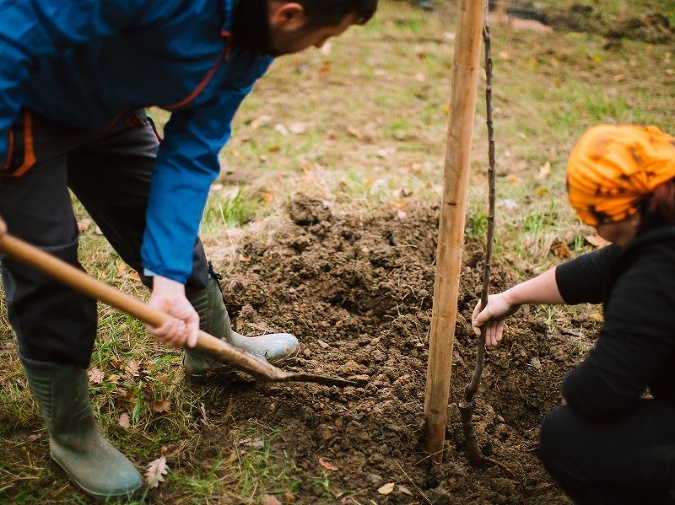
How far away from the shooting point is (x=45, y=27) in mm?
1465

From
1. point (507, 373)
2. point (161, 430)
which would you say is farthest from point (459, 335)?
point (161, 430)

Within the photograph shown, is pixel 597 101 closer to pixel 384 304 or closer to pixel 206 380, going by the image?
Result: pixel 384 304

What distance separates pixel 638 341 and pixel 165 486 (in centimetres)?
158

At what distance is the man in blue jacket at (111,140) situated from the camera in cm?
Answer: 154

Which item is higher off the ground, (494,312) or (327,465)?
(494,312)

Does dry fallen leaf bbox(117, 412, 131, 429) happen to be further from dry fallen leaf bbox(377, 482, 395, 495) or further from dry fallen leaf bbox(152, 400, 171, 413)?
dry fallen leaf bbox(377, 482, 395, 495)

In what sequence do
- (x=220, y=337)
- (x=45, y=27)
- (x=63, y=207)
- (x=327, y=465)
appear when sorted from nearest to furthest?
(x=45, y=27)
(x=63, y=207)
(x=327, y=465)
(x=220, y=337)

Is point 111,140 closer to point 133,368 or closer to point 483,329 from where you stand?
point 133,368

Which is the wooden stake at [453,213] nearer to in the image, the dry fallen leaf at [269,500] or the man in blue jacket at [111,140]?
the man in blue jacket at [111,140]

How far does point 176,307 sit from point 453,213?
34.0 inches

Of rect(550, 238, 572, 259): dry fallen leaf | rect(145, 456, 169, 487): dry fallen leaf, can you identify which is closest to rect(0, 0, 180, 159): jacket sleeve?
rect(145, 456, 169, 487): dry fallen leaf

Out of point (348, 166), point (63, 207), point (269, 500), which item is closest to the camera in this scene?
point (63, 207)

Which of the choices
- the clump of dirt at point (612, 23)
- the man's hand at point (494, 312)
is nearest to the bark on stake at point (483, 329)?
the man's hand at point (494, 312)

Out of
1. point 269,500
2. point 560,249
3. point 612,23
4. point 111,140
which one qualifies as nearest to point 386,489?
Answer: point 269,500
